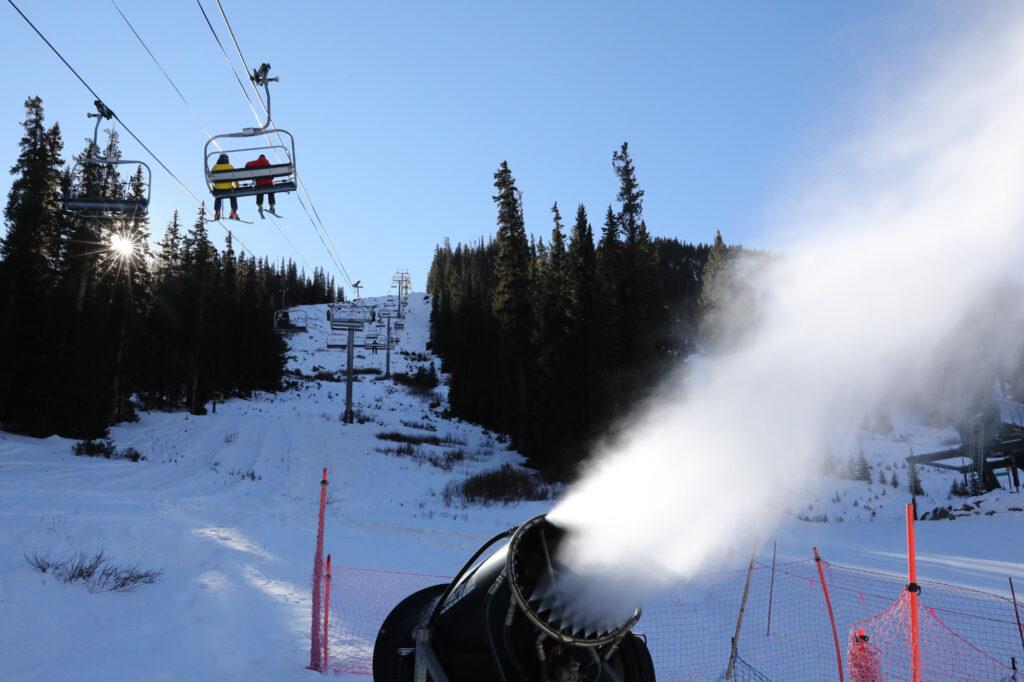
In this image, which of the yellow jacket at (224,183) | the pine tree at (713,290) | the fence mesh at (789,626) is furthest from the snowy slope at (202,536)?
the pine tree at (713,290)

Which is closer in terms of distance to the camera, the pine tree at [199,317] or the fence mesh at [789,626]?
the fence mesh at [789,626]

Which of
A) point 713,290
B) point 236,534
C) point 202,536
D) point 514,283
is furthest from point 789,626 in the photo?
point 713,290

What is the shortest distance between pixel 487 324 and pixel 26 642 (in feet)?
178

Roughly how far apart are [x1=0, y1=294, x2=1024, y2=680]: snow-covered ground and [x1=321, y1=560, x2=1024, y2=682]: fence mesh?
101 cm

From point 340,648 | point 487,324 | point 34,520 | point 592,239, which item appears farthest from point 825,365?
point 487,324

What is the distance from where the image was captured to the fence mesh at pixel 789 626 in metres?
8.20

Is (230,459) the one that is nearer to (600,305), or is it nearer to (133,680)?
(600,305)

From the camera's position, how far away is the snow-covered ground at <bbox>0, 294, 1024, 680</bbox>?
7008 mm

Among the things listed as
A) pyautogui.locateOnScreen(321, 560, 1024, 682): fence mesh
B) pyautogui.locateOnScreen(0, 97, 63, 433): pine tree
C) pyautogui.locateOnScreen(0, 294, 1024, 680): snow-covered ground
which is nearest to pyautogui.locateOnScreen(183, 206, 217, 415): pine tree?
pyautogui.locateOnScreen(0, 294, 1024, 680): snow-covered ground

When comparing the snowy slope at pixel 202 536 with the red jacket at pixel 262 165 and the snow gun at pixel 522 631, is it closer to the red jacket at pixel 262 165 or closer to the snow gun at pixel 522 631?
the snow gun at pixel 522 631

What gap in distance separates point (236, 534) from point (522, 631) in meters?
13.9

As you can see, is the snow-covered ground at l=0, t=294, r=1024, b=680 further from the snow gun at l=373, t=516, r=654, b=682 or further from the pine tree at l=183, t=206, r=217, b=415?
the pine tree at l=183, t=206, r=217, b=415

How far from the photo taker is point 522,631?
8.35 ft

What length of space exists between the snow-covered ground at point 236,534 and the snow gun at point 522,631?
4764mm
